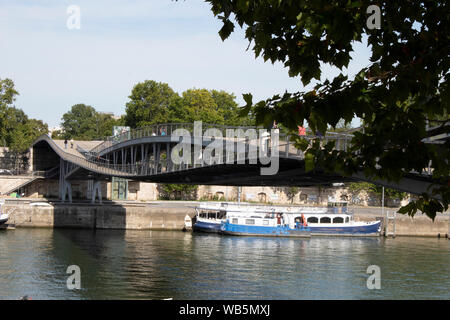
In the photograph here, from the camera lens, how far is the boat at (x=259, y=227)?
53522mm

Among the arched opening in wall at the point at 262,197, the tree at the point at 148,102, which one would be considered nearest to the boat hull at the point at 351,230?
the arched opening in wall at the point at 262,197

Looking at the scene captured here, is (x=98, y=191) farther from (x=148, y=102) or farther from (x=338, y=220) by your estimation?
(x=148, y=102)

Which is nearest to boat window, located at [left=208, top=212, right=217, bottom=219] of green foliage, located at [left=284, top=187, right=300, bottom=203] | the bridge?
the bridge

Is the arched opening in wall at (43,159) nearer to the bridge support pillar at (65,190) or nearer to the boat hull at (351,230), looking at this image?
the bridge support pillar at (65,190)

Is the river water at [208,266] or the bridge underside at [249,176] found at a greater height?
the bridge underside at [249,176]

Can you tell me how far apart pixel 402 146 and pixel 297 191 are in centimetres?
7022

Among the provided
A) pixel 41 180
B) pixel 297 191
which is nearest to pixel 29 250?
pixel 41 180

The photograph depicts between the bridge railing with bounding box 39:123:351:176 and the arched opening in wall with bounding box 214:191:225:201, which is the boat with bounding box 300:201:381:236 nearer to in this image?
the arched opening in wall with bounding box 214:191:225:201

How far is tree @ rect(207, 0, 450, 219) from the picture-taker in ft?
17.4

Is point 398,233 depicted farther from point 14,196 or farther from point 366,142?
point 366,142

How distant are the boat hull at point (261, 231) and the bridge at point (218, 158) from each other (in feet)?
33.7

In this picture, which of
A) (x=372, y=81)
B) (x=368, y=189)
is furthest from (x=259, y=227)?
(x=372, y=81)

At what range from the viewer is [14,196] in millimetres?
60500

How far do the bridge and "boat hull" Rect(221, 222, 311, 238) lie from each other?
33.7 feet
